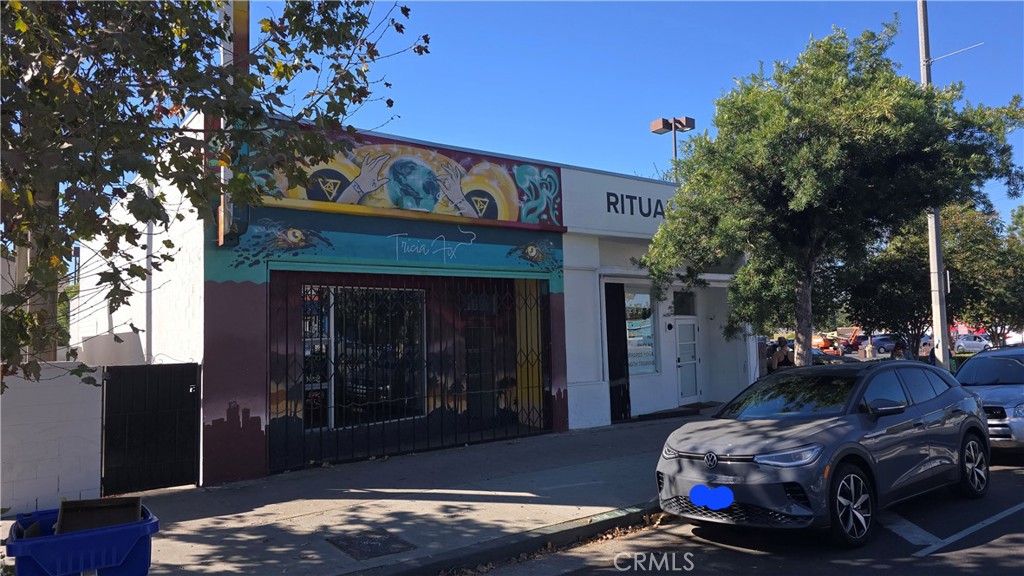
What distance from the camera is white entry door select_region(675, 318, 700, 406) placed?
14.7 meters

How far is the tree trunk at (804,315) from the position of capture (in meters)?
9.54

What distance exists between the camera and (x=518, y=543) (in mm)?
5953

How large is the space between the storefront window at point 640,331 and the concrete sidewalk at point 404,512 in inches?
148

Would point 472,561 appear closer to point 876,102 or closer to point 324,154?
point 324,154

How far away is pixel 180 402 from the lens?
26.3 feet

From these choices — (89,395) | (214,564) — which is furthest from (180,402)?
(214,564)

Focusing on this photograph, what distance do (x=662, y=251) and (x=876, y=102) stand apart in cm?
334

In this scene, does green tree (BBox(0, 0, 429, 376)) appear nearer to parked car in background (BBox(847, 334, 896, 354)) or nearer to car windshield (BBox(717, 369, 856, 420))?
car windshield (BBox(717, 369, 856, 420))

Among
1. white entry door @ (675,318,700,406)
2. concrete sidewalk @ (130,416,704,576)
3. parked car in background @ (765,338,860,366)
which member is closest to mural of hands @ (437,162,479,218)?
concrete sidewalk @ (130,416,704,576)

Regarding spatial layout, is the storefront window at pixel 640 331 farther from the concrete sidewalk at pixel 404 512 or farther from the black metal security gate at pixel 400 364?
the concrete sidewalk at pixel 404 512

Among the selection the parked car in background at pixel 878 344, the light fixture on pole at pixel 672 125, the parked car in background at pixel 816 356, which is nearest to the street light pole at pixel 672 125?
the light fixture on pole at pixel 672 125

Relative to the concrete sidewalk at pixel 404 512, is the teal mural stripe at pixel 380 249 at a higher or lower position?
higher

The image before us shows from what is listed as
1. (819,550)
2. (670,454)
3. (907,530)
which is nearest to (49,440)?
(670,454)

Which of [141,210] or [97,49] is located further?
[97,49]
